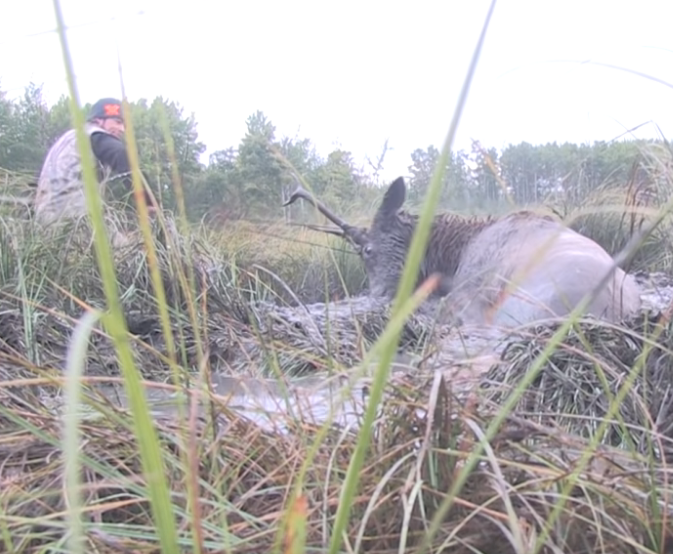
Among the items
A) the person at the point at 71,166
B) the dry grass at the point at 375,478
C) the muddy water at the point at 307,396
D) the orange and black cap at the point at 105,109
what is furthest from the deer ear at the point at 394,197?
the dry grass at the point at 375,478

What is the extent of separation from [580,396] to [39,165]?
432 cm

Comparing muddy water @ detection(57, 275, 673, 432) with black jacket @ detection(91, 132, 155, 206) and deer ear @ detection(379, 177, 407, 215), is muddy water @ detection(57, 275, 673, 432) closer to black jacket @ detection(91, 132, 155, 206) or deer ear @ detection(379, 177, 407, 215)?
black jacket @ detection(91, 132, 155, 206)

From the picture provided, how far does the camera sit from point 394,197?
548cm

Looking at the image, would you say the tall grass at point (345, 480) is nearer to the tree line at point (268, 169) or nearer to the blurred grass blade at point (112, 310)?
the blurred grass blade at point (112, 310)

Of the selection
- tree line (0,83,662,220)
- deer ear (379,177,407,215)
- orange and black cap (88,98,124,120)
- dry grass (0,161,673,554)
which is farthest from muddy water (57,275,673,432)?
orange and black cap (88,98,124,120)

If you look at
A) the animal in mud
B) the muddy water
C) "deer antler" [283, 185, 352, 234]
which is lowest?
the animal in mud

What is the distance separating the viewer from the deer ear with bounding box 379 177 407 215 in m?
5.43

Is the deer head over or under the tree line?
under

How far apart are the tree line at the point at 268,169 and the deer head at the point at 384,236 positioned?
0.12 m

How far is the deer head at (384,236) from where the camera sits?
538cm

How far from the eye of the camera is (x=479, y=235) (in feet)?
16.6

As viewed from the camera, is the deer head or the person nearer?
the person

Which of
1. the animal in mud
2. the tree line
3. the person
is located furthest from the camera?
the person

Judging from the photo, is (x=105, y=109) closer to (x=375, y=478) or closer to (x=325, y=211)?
(x=325, y=211)
